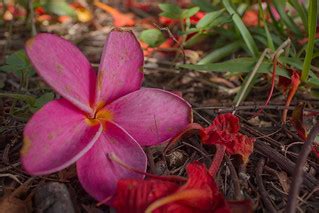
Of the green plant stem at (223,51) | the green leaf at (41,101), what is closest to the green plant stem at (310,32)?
the green plant stem at (223,51)

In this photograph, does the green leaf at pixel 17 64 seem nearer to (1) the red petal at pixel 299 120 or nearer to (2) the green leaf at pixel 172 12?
(2) the green leaf at pixel 172 12

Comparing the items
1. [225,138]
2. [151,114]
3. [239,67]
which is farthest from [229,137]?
[239,67]

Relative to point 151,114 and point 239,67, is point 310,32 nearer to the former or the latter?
point 239,67

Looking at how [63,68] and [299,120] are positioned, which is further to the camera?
[299,120]

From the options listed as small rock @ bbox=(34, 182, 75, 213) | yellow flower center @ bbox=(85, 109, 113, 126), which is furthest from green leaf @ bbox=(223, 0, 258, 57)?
small rock @ bbox=(34, 182, 75, 213)

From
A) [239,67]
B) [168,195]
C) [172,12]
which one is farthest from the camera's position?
[172,12]

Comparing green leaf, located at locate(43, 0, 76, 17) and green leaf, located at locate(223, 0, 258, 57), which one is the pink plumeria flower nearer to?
green leaf, located at locate(223, 0, 258, 57)
